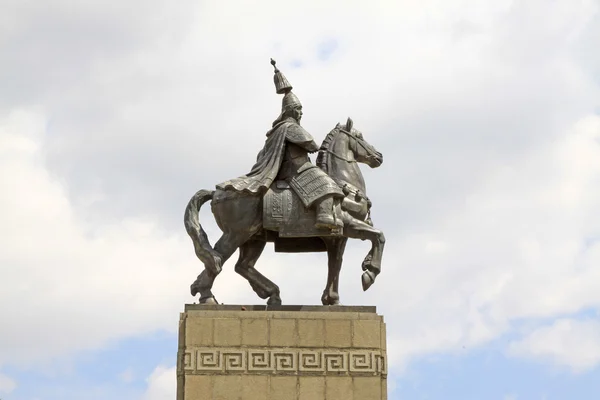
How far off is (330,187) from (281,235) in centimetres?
96

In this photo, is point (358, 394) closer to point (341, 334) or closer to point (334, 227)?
point (341, 334)

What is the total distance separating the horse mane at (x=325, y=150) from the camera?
2083cm

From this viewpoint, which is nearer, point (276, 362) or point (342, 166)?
point (276, 362)

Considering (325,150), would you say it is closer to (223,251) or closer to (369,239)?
(369,239)

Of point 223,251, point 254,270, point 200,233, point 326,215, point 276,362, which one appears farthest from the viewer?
point 254,270

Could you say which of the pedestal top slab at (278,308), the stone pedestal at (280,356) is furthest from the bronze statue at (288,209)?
the stone pedestal at (280,356)

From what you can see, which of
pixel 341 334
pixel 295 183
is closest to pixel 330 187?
pixel 295 183

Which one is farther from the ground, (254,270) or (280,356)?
(254,270)

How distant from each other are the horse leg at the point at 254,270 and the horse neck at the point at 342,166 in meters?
1.48

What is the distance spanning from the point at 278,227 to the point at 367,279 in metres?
1.46

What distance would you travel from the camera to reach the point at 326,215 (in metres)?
20.0

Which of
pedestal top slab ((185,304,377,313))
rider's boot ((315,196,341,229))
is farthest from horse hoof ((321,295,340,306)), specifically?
rider's boot ((315,196,341,229))

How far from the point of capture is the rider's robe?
20.2 meters

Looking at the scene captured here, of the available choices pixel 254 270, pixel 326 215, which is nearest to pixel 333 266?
pixel 326 215
